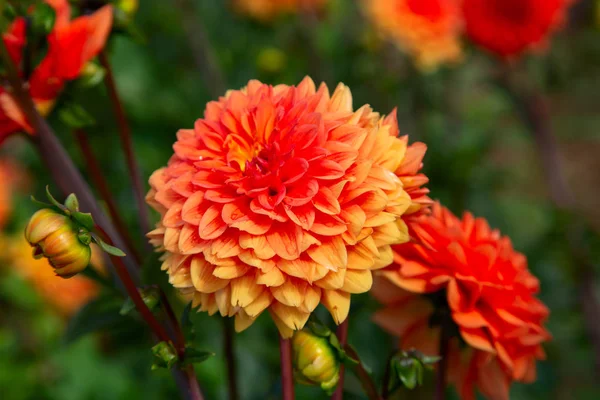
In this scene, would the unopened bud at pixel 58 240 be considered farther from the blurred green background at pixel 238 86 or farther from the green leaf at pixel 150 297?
the blurred green background at pixel 238 86

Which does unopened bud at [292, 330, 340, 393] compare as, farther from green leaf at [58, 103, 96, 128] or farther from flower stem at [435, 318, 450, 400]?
green leaf at [58, 103, 96, 128]

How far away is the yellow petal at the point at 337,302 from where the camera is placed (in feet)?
1.66

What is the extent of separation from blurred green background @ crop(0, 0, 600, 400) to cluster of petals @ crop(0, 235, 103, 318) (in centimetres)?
2

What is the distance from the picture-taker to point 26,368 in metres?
1.35

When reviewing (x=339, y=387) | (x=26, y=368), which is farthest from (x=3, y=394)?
(x=339, y=387)

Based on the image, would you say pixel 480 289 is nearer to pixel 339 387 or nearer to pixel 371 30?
pixel 339 387

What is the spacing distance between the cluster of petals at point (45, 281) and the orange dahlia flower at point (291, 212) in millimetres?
1016

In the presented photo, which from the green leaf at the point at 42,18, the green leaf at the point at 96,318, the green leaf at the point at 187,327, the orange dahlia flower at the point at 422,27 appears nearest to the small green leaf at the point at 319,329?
the green leaf at the point at 187,327

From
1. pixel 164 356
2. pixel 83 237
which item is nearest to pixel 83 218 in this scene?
pixel 83 237

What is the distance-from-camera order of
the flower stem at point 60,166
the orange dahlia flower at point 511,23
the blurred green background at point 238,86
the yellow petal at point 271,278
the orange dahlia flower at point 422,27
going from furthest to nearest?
the orange dahlia flower at point 422,27 → the orange dahlia flower at point 511,23 → the blurred green background at point 238,86 → the flower stem at point 60,166 → the yellow petal at point 271,278

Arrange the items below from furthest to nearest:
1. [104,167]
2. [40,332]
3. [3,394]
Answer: [104,167] < [40,332] < [3,394]

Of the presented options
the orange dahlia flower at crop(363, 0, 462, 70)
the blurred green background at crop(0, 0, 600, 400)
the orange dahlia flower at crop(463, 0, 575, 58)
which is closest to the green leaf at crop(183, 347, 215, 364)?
the blurred green background at crop(0, 0, 600, 400)

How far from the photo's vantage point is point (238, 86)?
66.4 inches

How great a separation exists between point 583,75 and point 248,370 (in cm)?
213
